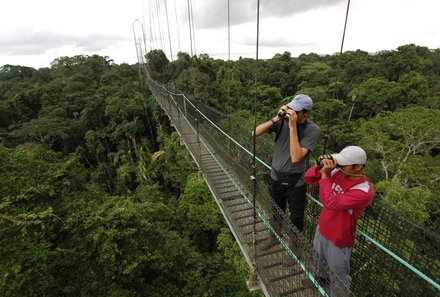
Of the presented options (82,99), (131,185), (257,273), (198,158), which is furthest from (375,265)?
(82,99)

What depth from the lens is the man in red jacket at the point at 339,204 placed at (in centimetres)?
107

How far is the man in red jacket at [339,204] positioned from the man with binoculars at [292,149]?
151mm

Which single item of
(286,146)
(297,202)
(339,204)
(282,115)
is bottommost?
(297,202)

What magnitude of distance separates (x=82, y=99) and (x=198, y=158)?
55.3 ft

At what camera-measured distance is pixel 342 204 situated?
1.08 metres

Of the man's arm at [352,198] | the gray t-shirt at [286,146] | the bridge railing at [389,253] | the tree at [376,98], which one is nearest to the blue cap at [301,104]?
the gray t-shirt at [286,146]

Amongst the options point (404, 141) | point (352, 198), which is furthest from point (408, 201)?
point (352, 198)

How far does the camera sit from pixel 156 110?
44.9ft

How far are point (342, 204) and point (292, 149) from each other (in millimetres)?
363

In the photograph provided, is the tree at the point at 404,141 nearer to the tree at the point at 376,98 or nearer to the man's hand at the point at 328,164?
the tree at the point at 376,98

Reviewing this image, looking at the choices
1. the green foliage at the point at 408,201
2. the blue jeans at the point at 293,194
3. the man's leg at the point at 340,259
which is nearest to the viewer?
the man's leg at the point at 340,259

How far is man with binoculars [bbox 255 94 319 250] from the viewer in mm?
1331

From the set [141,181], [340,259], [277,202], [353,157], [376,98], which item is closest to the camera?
[353,157]

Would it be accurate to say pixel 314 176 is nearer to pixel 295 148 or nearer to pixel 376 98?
pixel 295 148
